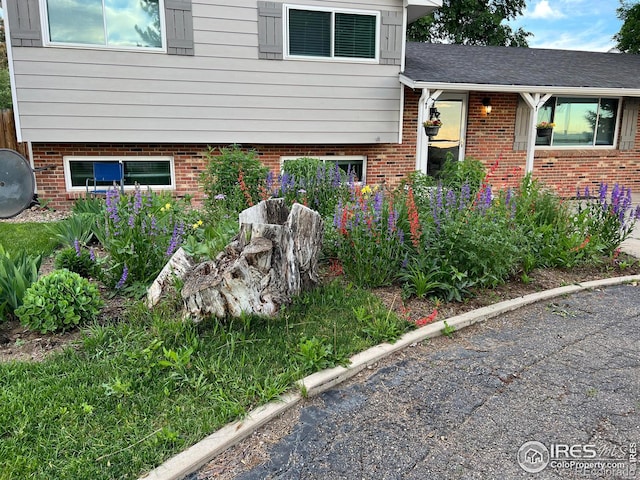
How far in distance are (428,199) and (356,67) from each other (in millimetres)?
5089

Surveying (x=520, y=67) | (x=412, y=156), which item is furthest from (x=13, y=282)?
(x=520, y=67)

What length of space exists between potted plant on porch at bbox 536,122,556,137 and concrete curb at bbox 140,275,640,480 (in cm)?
685

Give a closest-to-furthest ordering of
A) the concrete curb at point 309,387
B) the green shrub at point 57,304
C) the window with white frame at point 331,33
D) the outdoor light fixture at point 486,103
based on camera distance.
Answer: the concrete curb at point 309,387 → the green shrub at point 57,304 → the window with white frame at point 331,33 → the outdoor light fixture at point 486,103

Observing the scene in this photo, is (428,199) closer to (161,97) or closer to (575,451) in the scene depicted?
(575,451)

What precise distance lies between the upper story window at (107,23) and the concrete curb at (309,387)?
6.92 m

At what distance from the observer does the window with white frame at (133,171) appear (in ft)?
27.2

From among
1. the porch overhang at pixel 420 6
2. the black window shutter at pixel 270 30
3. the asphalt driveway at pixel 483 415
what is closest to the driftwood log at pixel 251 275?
the asphalt driveway at pixel 483 415

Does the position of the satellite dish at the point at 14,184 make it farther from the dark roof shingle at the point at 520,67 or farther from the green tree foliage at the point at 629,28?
the green tree foliage at the point at 629,28

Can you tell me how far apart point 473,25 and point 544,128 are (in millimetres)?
13413

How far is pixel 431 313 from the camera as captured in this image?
142 inches

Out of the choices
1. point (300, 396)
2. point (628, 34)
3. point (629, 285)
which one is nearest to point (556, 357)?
point (300, 396)

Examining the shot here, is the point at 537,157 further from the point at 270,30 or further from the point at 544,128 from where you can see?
the point at 270,30

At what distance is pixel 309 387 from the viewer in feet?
8.58

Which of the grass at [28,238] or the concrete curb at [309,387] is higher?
the grass at [28,238]
